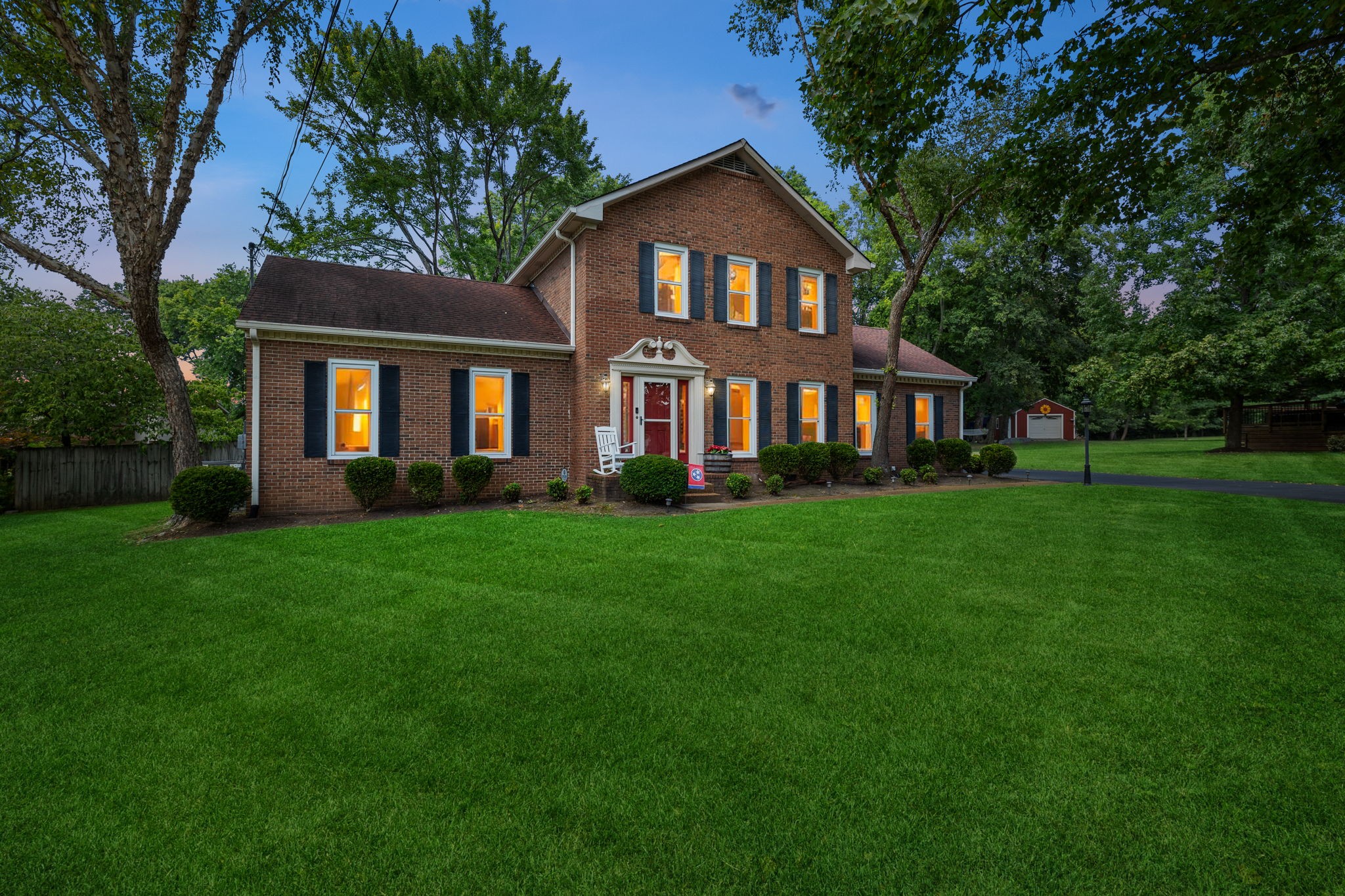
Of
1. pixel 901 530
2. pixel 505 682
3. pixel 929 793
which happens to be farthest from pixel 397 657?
pixel 901 530

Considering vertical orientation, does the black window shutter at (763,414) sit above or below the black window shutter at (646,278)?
below

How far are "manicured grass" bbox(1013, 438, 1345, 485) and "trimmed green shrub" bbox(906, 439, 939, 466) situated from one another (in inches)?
288

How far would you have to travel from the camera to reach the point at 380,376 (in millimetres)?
11711

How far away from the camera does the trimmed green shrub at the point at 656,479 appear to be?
36.3 ft

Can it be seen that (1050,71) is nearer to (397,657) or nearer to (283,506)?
(397,657)

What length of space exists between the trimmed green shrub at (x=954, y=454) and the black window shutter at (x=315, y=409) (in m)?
15.5

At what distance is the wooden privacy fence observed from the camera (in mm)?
13398

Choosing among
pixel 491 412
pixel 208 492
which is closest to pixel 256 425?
pixel 208 492

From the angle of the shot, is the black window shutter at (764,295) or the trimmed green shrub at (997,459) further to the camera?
the trimmed green shrub at (997,459)

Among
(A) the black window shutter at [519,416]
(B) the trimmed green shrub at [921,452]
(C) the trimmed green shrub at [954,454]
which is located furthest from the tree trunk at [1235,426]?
(A) the black window shutter at [519,416]

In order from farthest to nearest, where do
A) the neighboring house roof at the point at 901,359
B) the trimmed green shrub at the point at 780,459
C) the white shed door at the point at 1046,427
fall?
the white shed door at the point at 1046,427, the neighboring house roof at the point at 901,359, the trimmed green shrub at the point at 780,459

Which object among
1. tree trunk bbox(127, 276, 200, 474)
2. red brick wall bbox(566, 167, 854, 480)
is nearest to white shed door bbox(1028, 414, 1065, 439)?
red brick wall bbox(566, 167, 854, 480)

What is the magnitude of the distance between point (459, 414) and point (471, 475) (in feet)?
4.82

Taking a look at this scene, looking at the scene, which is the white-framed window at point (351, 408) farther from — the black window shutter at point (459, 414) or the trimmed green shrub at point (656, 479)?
the trimmed green shrub at point (656, 479)
